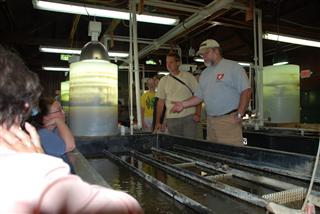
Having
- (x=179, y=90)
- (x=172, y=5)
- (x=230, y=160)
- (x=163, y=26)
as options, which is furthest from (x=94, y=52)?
(x=163, y=26)

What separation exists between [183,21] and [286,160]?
9.80 feet

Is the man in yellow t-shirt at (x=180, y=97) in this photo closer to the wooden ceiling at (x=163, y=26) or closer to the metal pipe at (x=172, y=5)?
the metal pipe at (x=172, y=5)

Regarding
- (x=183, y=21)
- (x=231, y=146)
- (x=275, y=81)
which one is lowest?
(x=231, y=146)

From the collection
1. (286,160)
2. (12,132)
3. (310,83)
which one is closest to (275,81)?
(286,160)

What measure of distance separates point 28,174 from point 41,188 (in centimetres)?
4

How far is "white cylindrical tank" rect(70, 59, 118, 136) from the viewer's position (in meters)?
A: 2.89

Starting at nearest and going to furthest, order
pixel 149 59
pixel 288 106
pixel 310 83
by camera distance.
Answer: pixel 288 106
pixel 310 83
pixel 149 59

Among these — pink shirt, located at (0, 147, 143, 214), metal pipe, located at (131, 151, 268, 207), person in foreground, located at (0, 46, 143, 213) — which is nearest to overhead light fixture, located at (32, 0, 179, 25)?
metal pipe, located at (131, 151, 268, 207)

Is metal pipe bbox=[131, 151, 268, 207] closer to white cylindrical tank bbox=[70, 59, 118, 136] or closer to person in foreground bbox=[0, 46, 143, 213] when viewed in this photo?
person in foreground bbox=[0, 46, 143, 213]

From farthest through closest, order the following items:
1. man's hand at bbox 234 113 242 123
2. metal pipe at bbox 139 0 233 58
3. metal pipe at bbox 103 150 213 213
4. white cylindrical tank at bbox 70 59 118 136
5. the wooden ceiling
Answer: the wooden ceiling → metal pipe at bbox 139 0 233 58 → white cylindrical tank at bbox 70 59 118 136 → man's hand at bbox 234 113 242 123 → metal pipe at bbox 103 150 213 213

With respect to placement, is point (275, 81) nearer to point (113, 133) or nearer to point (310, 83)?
point (113, 133)

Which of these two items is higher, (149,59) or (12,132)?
(149,59)

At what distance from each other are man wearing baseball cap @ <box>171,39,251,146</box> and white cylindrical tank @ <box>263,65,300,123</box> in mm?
2172

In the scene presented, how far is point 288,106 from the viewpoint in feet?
15.4
